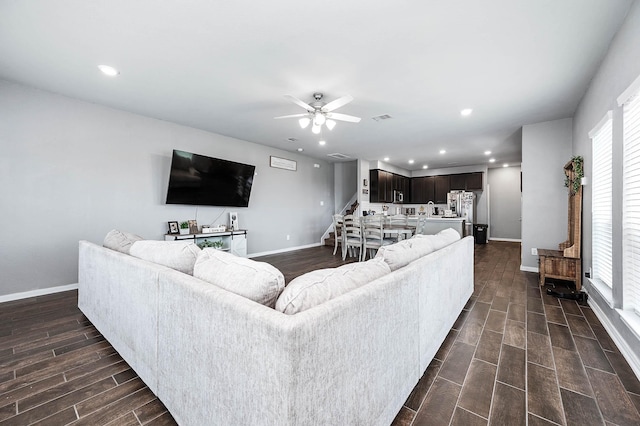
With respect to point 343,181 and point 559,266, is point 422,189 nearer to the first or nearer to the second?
point 343,181

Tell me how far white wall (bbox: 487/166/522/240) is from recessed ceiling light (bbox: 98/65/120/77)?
9773 millimetres

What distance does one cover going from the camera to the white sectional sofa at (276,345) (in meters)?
0.79

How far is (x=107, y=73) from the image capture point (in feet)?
9.10

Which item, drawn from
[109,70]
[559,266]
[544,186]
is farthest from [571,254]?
[109,70]

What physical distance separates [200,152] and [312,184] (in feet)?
10.5

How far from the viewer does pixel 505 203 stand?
8375mm

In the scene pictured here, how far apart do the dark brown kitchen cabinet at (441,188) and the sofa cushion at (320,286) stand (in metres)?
8.64

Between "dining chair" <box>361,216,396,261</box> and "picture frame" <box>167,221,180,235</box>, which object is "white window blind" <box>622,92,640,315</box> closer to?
"dining chair" <box>361,216,396,261</box>

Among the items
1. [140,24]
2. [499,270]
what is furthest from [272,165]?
[499,270]

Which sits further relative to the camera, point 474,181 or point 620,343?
point 474,181

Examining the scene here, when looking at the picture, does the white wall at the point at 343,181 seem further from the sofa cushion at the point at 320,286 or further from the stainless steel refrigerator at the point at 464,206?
the sofa cushion at the point at 320,286

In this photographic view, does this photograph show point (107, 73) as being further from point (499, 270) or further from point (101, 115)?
point (499, 270)

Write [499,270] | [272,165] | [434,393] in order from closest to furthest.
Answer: [434,393]
[499,270]
[272,165]

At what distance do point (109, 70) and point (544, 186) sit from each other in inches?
241
